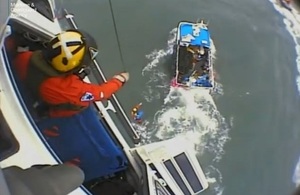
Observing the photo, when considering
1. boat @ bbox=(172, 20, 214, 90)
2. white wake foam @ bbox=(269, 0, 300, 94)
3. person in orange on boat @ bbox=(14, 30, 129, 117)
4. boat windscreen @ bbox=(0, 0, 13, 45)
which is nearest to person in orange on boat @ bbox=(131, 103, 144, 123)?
boat @ bbox=(172, 20, 214, 90)

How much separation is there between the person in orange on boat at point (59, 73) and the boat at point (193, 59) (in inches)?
20.0

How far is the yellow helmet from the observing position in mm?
1444

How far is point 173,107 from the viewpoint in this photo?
194 cm

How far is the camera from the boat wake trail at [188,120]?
188 cm

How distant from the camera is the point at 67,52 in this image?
1447 millimetres

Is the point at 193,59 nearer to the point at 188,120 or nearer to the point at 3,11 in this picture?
the point at 188,120

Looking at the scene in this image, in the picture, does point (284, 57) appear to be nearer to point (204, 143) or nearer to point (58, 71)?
point (204, 143)

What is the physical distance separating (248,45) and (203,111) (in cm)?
32

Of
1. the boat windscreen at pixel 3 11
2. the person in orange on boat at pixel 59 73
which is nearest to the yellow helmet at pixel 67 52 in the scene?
the person in orange on boat at pixel 59 73

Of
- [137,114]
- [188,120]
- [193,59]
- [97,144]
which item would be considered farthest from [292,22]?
[97,144]

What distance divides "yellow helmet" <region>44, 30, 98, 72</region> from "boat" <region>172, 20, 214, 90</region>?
1.70 ft

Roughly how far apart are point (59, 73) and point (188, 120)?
58 centimetres

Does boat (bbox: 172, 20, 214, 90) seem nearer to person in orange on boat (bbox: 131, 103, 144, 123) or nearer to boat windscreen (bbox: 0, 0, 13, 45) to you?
person in orange on boat (bbox: 131, 103, 144, 123)

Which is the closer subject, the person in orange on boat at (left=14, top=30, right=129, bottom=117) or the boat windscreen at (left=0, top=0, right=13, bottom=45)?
the boat windscreen at (left=0, top=0, right=13, bottom=45)
